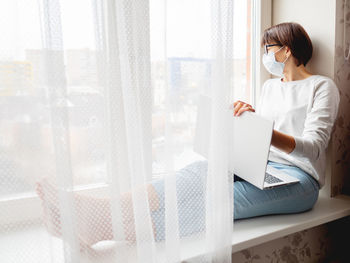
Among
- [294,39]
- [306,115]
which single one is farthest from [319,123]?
[294,39]

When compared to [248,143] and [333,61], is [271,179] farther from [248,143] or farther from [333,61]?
[333,61]

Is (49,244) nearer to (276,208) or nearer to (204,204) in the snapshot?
(204,204)

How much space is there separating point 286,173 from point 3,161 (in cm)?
94

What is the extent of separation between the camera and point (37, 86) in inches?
27.6

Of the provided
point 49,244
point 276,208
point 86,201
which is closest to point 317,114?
point 276,208

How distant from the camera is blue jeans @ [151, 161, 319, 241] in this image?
933 millimetres

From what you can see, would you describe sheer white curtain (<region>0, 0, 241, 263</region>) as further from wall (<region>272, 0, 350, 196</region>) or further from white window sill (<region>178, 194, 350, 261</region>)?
wall (<region>272, 0, 350, 196</region>)

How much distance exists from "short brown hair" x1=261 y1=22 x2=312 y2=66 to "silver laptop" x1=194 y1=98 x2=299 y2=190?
50 centimetres

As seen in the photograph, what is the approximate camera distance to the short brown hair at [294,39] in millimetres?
1339

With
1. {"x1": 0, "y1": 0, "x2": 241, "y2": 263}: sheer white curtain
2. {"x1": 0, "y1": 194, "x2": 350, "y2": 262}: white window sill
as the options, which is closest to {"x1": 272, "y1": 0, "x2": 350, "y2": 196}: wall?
{"x1": 0, "y1": 194, "x2": 350, "y2": 262}: white window sill

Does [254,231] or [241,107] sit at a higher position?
[241,107]

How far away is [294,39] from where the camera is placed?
1.34m

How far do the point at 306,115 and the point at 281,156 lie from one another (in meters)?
0.18

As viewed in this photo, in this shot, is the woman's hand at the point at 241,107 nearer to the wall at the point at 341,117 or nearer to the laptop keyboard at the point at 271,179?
the laptop keyboard at the point at 271,179
